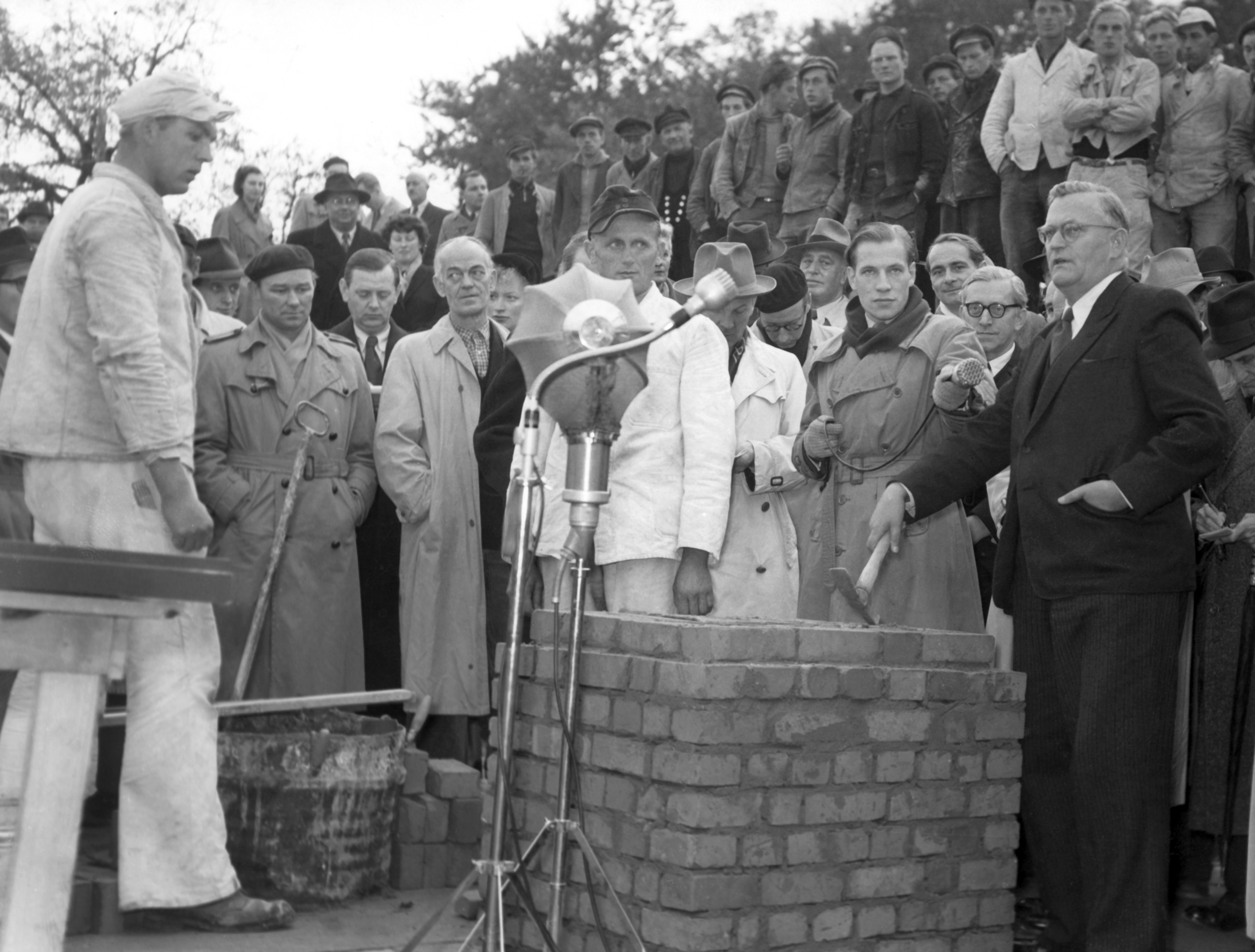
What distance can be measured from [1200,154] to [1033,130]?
3.29 feet

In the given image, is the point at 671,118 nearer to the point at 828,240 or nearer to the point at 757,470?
the point at 828,240

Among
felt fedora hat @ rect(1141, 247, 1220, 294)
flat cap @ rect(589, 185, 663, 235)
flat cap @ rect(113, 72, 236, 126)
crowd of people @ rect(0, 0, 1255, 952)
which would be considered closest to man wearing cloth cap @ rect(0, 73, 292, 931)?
crowd of people @ rect(0, 0, 1255, 952)

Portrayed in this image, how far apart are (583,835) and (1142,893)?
59.4 inches

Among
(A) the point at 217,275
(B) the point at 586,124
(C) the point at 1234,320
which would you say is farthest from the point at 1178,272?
(B) the point at 586,124

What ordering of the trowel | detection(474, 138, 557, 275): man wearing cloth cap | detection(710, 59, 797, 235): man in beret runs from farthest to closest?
1. detection(474, 138, 557, 275): man wearing cloth cap
2. detection(710, 59, 797, 235): man in beret
3. the trowel

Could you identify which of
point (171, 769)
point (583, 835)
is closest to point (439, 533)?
point (171, 769)

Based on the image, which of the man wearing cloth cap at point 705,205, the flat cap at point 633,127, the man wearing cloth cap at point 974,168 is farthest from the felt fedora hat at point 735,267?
the flat cap at point 633,127

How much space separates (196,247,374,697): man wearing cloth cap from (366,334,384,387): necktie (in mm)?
1183

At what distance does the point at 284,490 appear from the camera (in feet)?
20.4

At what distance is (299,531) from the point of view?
246 inches

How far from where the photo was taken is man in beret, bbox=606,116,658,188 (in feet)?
40.6

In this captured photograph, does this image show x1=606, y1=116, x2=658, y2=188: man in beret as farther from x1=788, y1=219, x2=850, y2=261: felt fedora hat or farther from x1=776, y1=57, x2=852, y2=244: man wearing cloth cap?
x1=788, y1=219, x2=850, y2=261: felt fedora hat

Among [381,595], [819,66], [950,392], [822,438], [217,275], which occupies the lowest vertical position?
[381,595]

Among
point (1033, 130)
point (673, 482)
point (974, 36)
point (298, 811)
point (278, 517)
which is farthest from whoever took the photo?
point (974, 36)
